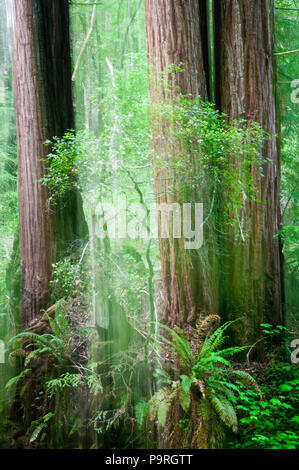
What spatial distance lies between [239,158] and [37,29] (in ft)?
9.19

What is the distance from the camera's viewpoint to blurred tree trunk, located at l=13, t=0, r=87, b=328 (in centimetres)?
400

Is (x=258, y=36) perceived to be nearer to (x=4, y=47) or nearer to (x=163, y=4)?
(x=163, y=4)

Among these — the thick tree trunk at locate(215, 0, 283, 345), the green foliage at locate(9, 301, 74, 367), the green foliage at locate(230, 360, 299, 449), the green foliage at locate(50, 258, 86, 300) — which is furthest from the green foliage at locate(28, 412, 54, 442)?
the thick tree trunk at locate(215, 0, 283, 345)

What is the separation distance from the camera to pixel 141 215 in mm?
3783

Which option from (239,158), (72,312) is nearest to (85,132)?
(239,158)

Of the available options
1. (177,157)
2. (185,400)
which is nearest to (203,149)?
(177,157)

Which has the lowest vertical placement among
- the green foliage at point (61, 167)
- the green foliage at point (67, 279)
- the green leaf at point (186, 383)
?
the green leaf at point (186, 383)

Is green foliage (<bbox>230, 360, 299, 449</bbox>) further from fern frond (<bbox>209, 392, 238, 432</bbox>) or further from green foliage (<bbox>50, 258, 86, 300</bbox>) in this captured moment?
green foliage (<bbox>50, 258, 86, 300</bbox>)

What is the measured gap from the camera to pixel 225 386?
3229 mm

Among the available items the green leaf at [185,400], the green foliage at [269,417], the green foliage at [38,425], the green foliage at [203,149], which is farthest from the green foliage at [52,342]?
the green foliage at [203,149]

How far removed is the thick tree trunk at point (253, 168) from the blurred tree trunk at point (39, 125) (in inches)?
70.5

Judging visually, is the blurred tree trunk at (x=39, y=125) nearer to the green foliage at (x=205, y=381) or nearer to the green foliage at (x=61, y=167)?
the green foliage at (x=61, y=167)

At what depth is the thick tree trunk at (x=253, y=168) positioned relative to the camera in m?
3.93

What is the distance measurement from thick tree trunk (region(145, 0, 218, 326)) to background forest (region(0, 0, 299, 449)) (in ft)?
0.05
